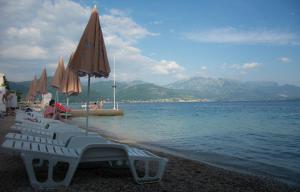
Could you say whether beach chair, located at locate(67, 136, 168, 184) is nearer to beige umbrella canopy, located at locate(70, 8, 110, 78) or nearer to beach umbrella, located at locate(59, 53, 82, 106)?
beige umbrella canopy, located at locate(70, 8, 110, 78)

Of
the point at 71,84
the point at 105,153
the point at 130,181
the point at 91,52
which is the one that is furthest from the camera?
the point at 71,84

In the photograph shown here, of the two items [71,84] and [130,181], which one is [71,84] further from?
[130,181]

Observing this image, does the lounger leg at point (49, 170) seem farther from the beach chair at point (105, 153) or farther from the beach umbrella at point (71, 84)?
the beach umbrella at point (71, 84)

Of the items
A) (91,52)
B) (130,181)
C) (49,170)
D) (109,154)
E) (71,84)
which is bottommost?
(130,181)

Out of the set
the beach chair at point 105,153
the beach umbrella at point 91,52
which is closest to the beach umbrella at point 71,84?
the beach umbrella at point 91,52

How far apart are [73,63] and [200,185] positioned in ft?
11.6

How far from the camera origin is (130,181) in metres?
5.81

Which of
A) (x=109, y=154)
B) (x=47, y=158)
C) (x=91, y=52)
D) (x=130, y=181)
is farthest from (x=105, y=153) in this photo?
(x=91, y=52)

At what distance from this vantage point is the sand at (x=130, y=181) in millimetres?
5352

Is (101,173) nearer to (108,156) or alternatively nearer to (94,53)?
(108,156)

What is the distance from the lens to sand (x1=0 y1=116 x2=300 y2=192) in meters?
5.35

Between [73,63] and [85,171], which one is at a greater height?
[73,63]

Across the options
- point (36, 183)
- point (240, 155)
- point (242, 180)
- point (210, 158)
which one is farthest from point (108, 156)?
point (240, 155)

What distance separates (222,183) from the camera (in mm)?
6508
